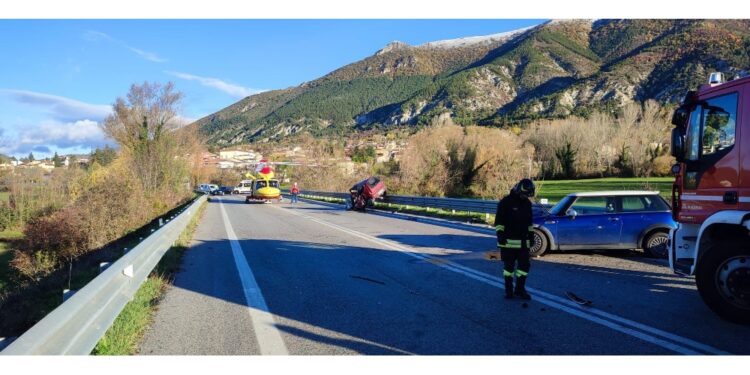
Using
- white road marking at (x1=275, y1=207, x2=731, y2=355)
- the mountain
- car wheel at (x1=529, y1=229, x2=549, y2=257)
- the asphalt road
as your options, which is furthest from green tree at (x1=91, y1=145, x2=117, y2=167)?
white road marking at (x1=275, y1=207, x2=731, y2=355)

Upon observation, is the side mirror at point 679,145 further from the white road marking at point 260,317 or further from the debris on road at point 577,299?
the white road marking at point 260,317

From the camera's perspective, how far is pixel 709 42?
9175cm

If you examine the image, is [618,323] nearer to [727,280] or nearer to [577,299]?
[577,299]

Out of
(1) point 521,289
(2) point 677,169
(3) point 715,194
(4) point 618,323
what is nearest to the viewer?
(4) point 618,323

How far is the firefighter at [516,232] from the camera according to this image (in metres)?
6.75

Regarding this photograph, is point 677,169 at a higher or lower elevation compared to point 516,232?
higher

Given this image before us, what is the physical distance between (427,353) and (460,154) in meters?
34.1

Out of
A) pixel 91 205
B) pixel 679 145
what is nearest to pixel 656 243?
pixel 679 145

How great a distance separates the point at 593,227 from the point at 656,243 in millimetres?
1180

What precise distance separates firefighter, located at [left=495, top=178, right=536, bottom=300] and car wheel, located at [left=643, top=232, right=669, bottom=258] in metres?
4.22

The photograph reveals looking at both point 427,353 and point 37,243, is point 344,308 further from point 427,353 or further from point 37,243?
point 37,243

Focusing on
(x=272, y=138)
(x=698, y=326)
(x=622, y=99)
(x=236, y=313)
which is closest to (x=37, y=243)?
(x=236, y=313)

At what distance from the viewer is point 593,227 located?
33.1 feet

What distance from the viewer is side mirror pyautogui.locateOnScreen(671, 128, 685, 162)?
659 centimetres
